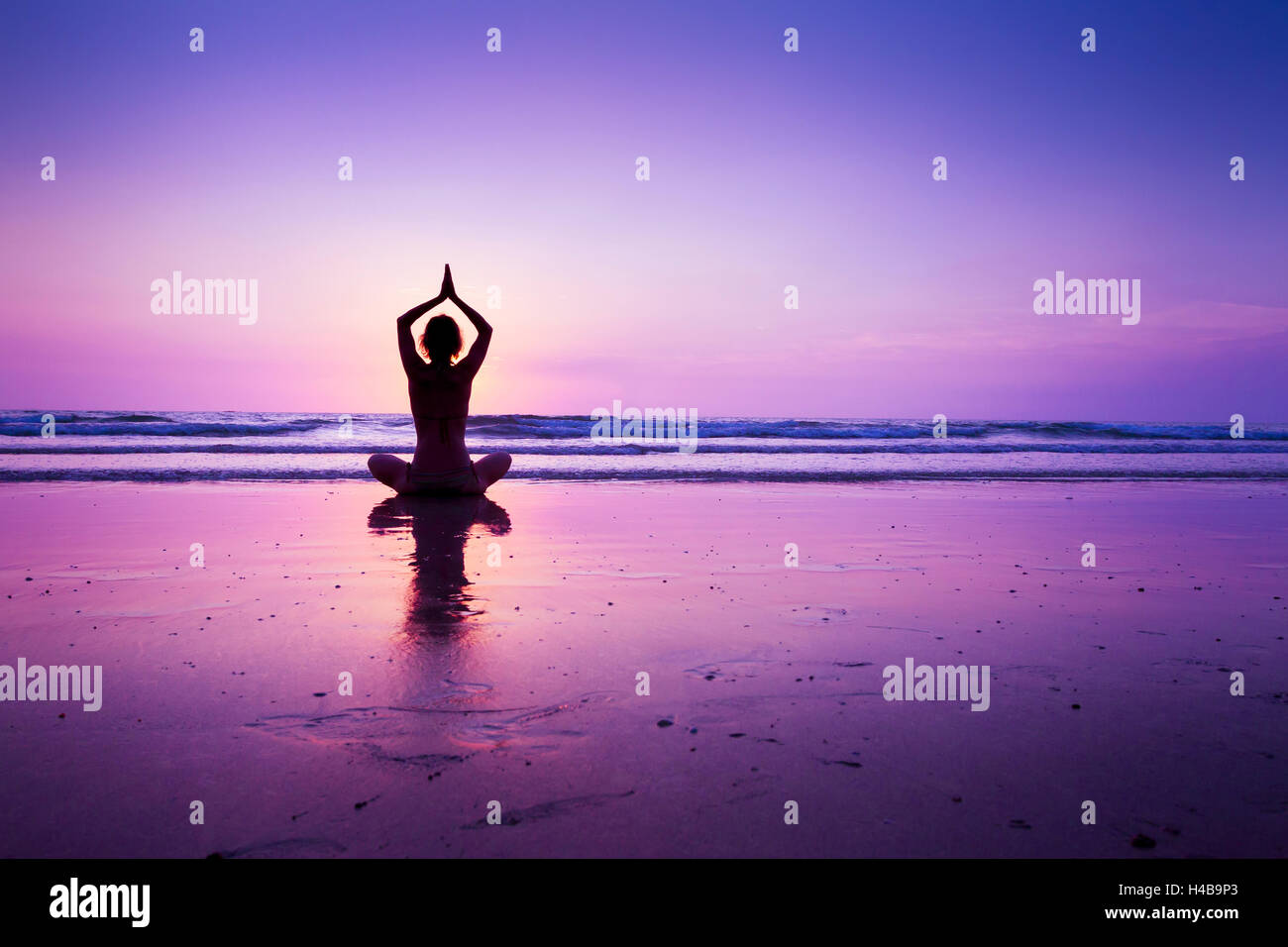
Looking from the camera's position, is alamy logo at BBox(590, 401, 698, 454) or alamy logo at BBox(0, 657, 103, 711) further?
alamy logo at BBox(590, 401, 698, 454)

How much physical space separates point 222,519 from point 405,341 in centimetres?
255

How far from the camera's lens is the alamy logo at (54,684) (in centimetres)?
270

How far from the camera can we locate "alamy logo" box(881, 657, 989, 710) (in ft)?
9.07

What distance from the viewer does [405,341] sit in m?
7.75

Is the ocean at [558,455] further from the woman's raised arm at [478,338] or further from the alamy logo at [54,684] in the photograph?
the alamy logo at [54,684]

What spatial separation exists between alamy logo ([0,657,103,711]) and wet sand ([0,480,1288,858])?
0.07 metres

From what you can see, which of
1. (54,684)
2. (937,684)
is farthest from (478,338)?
(937,684)

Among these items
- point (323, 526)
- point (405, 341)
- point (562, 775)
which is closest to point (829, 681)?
point (562, 775)

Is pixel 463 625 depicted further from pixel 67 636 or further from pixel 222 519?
pixel 222 519
